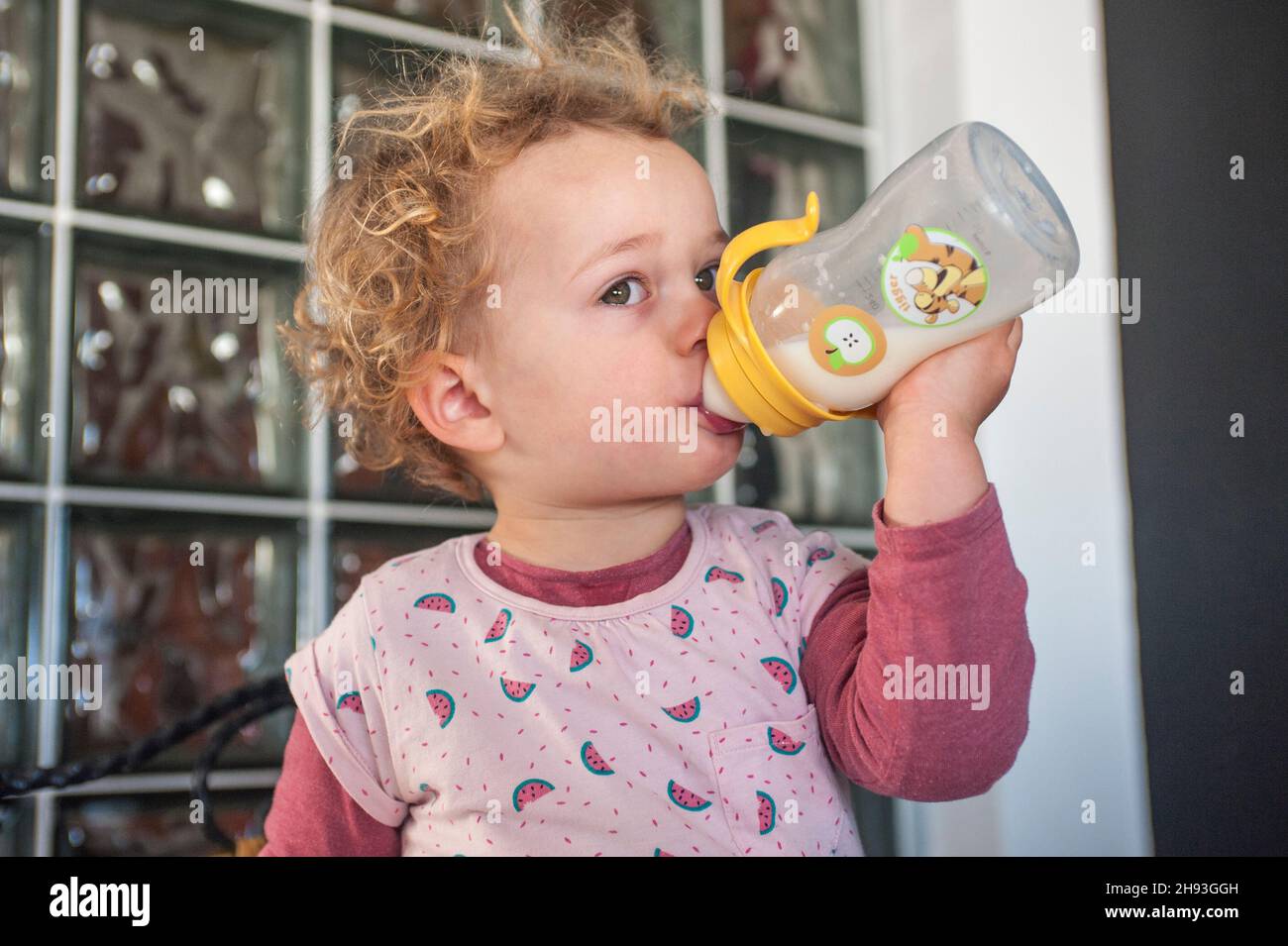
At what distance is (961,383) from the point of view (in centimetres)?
80

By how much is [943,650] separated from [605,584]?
0.28m

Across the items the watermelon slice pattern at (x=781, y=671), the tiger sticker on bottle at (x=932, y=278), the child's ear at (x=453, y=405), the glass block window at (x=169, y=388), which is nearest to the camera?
the tiger sticker on bottle at (x=932, y=278)

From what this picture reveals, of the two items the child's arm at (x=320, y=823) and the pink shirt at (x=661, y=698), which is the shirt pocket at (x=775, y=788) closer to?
the pink shirt at (x=661, y=698)

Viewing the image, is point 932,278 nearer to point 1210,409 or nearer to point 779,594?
point 779,594

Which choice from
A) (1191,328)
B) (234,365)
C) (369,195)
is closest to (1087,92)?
(1191,328)

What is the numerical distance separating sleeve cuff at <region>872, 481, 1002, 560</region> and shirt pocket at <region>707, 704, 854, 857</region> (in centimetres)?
17

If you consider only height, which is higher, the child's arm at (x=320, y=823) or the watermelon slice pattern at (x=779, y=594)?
the watermelon slice pattern at (x=779, y=594)

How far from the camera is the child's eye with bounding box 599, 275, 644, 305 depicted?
2.98 feet

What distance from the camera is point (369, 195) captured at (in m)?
1.09

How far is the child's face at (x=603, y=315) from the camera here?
2.92 feet

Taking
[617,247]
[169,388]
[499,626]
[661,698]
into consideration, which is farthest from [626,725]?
[169,388]

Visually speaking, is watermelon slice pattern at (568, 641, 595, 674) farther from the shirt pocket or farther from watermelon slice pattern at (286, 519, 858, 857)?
the shirt pocket

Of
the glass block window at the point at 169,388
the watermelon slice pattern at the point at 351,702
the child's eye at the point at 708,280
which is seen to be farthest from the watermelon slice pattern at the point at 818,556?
the glass block window at the point at 169,388

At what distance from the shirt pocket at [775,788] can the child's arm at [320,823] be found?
0.90ft
